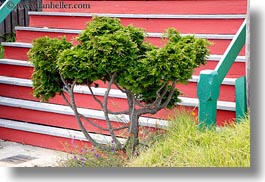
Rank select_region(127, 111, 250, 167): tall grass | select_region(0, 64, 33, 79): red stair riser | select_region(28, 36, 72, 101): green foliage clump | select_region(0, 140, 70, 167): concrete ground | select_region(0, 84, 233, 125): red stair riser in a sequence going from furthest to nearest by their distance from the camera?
select_region(0, 64, 33, 79): red stair riser → select_region(0, 84, 233, 125): red stair riser → select_region(0, 140, 70, 167): concrete ground → select_region(28, 36, 72, 101): green foliage clump → select_region(127, 111, 250, 167): tall grass

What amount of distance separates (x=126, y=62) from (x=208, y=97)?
0.44 meters

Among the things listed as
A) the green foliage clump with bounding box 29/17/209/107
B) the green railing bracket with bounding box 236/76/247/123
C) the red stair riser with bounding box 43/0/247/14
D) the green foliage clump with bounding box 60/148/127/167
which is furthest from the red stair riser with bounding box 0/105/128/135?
the green railing bracket with bounding box 236/76/247/123

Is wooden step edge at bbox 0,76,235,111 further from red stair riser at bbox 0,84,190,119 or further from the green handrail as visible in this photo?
the green handrail

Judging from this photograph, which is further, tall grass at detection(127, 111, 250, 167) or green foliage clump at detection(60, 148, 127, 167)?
green foliage clump at detection(60, 148, 127, 167)

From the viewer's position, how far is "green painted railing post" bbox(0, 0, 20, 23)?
3.27 metres

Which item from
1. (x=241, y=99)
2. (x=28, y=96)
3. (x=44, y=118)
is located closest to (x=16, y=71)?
(x=28, y=96)

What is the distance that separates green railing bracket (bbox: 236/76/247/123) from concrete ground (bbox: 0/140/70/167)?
947 millimetres

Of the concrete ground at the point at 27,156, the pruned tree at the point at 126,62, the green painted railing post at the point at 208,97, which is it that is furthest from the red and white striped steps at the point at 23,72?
the concrete ground at the point at 27,156

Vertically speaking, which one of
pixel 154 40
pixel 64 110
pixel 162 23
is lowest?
pixel 64 110

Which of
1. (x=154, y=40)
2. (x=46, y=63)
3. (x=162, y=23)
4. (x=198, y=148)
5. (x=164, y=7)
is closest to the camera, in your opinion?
(x=198, y=148)

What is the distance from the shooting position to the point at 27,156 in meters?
3.05

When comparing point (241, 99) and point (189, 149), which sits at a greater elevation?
point (241, 99)

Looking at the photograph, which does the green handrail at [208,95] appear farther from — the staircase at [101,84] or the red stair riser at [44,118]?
the red stair riser at [44,118]

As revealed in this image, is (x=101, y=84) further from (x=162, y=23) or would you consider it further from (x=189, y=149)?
(x=189, y=149)
